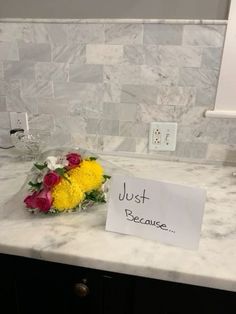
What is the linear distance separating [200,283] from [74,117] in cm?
82

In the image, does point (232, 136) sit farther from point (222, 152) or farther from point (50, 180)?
point (50, 180)

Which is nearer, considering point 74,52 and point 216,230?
point 216,230

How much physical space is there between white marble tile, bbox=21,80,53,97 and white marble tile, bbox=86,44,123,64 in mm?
202

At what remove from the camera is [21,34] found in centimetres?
118

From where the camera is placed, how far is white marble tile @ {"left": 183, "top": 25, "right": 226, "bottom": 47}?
41.5 inches

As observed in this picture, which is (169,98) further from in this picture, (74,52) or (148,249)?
(148,249)

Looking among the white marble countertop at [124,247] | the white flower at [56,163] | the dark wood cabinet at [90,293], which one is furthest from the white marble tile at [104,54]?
the dark wood cabinet at [90,293]

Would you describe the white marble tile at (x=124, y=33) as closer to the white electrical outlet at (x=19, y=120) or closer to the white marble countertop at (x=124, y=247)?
the white electrical outlet at (x=19, y=120)

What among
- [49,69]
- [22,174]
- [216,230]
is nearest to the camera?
[216,230]

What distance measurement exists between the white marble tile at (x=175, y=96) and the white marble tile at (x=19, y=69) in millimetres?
513

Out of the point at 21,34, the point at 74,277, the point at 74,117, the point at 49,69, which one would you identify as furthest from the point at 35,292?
the point at 21,34

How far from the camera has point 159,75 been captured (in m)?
1.14
